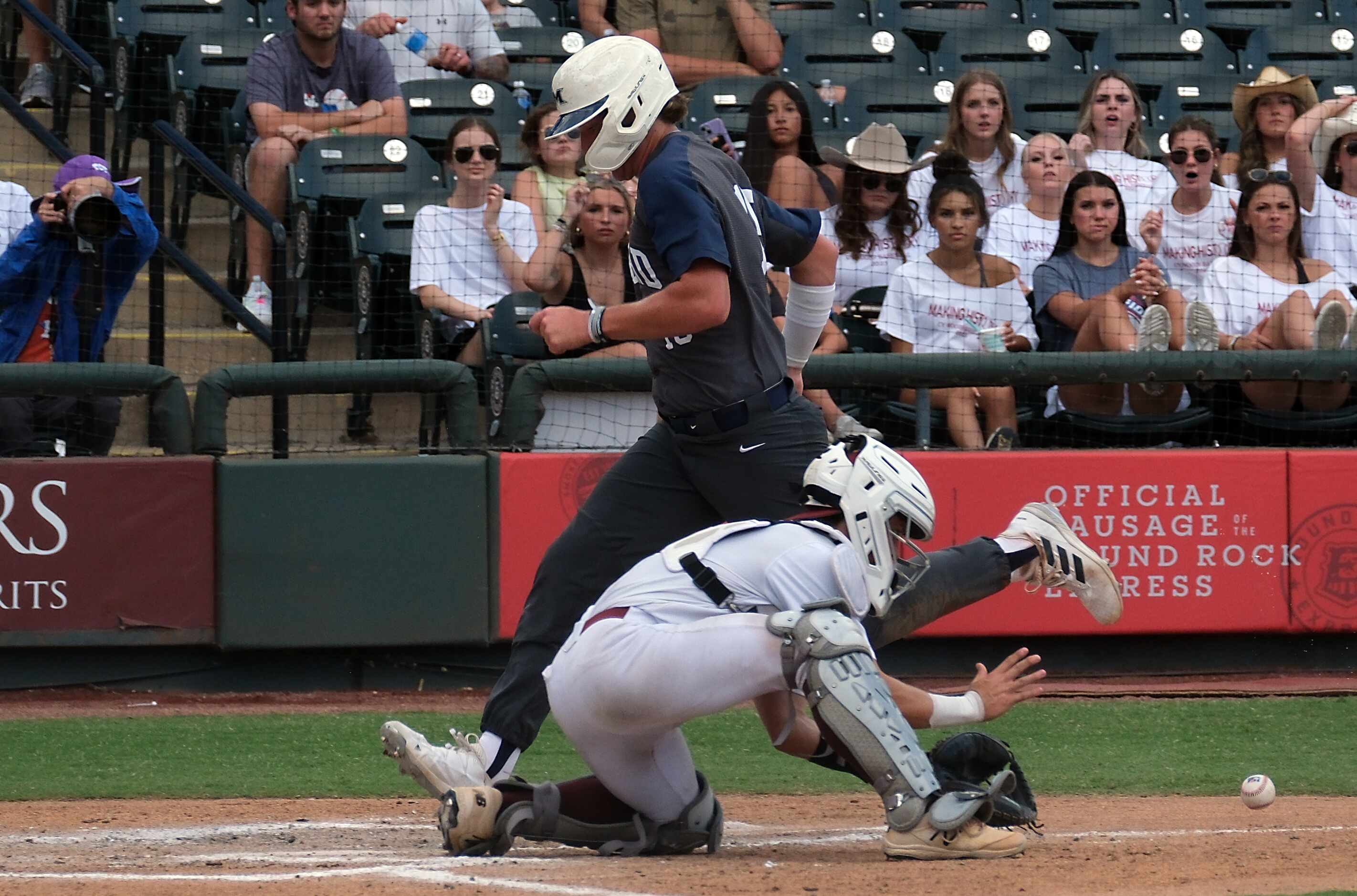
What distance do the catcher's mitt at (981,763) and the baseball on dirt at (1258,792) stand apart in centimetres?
69

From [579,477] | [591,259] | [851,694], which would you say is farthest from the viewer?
[591,259]

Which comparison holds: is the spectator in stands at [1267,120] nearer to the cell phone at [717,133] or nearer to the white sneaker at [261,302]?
the cell phone at [717,133]

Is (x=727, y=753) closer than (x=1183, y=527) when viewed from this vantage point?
Yes

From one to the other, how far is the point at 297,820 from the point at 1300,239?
18.0 feet

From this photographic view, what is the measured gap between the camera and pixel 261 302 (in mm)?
8016

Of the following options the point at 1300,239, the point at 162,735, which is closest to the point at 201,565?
the point at 162,735

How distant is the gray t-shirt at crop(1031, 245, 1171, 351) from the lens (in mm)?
7641

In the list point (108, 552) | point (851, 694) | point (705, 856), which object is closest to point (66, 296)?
point (108, 552)

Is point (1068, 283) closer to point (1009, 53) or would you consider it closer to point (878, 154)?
point (878, 154)

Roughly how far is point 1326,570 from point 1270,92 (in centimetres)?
272

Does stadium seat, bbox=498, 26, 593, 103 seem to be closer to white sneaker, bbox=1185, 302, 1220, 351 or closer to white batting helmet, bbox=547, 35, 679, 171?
white sneaker, bbox=1185, 302, 1220, 351

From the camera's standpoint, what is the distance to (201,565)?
7.05 metres

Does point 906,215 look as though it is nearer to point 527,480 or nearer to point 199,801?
point 527,480

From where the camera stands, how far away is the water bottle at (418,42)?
9.49 meters
